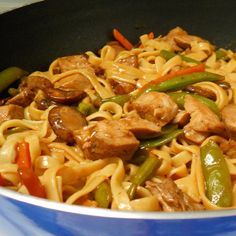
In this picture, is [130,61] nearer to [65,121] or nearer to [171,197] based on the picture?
[65,121]

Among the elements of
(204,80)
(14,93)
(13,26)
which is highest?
(13,26)

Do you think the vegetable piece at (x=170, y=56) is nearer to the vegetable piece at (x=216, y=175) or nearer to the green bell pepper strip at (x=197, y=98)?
the green bell pepper strip at (x=197, y=98)

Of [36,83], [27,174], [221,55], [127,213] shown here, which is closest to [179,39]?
[221,55]

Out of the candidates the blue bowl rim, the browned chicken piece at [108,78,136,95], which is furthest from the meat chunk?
the blue bowl rim

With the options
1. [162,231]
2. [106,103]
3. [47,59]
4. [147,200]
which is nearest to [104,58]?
[47,59]

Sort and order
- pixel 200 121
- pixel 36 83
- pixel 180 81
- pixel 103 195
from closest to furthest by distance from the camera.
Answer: pixel 103 195, pixel 200 121, pixel 180 81, pixel 36 83

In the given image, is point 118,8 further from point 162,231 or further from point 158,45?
point 162,231
